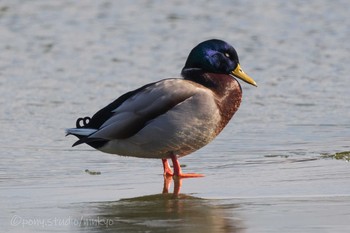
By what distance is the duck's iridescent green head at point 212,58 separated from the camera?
8.03m

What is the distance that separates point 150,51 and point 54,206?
23.6ft

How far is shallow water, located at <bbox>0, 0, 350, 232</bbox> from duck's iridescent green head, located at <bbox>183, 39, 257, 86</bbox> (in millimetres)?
710

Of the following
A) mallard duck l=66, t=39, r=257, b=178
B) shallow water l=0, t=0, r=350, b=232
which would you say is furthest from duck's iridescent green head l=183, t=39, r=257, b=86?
shallow water l=0, t=0, r=350, b=232

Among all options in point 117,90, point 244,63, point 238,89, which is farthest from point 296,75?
point 238,89

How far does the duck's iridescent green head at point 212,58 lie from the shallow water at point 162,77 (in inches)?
27.9

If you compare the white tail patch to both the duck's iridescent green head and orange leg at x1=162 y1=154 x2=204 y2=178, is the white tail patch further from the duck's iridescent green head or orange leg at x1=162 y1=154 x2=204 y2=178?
the duck's iridescent green head

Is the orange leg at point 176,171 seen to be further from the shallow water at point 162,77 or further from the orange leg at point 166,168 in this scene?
the shallow water at point 162,77

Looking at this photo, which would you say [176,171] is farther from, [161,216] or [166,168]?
[161,216]

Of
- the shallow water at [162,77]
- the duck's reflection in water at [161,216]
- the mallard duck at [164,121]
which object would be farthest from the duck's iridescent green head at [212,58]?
the duck's reflection in water at [161,216]

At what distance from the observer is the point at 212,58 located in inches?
317

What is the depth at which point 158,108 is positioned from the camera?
7.64 m

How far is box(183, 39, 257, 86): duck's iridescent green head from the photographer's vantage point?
803cm

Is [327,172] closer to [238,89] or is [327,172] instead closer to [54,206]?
[238,89]

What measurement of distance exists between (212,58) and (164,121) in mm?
704
